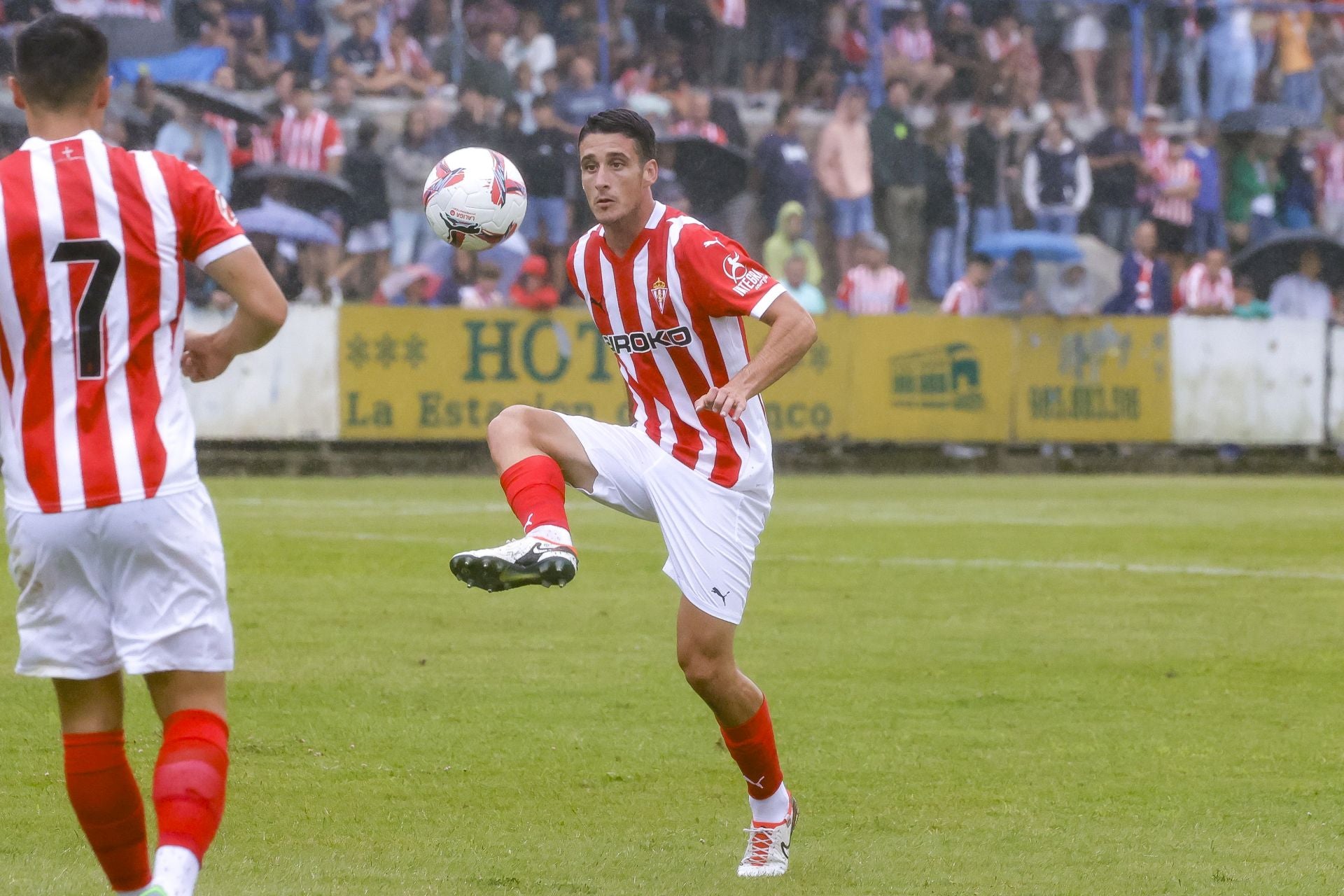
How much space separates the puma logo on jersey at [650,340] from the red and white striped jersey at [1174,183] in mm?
18462

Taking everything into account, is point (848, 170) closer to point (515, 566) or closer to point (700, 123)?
point (700, 123)

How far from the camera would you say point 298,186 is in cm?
2047

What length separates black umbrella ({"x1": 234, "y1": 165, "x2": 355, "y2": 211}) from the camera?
66.5 feet

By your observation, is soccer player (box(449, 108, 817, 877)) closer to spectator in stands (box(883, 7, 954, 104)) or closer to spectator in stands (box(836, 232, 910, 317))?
spectator in stands (box(836, 232, 910, 317))

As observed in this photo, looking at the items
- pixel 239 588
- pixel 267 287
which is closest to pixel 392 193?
pixel 239 588

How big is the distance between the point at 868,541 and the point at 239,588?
486 cm

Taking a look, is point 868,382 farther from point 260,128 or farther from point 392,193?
point 260,128

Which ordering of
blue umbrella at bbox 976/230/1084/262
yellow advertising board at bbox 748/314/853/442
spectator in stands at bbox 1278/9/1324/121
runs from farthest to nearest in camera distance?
1. spectator in stands at bbox 1278/9/1324/121
2. blue umbrella at bbox 976/230/1084/262
3. yellow advertising board at bbox 748/314/853/442

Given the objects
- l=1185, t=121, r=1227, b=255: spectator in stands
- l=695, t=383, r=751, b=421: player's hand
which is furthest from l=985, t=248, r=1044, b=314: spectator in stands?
l=695, t=383, r=751, b=421: player's hand

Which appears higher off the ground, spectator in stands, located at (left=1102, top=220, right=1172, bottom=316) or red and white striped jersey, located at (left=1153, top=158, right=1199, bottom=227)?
red and white striped jersey, located at (left=1153, top=158, right=1199, bottom=227)

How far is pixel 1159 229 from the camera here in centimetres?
2339

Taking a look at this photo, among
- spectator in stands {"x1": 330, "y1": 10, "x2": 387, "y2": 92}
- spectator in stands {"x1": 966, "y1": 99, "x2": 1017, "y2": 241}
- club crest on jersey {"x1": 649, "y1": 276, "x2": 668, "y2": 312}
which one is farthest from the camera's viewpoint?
spectator in stands {"x1": 966, "y1": 99, "x2": 1017, "y2": 241}

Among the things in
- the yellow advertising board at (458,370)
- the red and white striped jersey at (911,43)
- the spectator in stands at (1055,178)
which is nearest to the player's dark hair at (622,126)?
the yellow advertising board at (458,370)

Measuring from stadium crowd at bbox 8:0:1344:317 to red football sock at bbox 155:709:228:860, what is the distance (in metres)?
15.3
